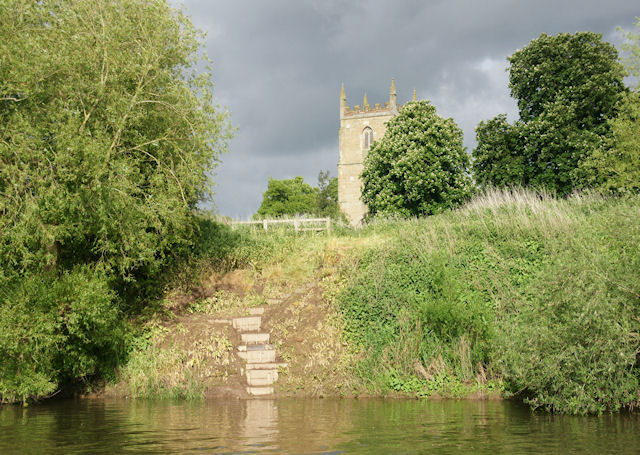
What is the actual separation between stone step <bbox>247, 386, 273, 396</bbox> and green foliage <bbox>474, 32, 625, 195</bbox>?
23896 millimetres

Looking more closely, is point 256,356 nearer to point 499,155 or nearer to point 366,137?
point 499,155

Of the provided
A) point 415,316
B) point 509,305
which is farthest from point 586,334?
point 415,316

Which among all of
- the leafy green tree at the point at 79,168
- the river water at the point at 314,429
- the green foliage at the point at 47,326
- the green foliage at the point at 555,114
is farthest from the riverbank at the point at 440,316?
the green foliage at the point at 555,114

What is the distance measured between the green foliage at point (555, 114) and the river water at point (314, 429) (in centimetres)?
2390

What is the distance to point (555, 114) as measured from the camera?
3406 cm

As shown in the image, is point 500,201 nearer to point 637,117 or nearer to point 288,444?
point 637,117

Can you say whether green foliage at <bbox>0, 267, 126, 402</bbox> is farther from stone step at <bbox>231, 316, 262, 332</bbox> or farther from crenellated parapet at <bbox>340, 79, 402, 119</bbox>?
crenellated parapet at <bbox>340, 79, 402, 119</bbox>

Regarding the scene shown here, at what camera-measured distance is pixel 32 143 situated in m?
13.8

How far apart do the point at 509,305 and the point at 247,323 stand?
7.78 meters

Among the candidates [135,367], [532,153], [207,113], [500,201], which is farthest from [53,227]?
[532,153]

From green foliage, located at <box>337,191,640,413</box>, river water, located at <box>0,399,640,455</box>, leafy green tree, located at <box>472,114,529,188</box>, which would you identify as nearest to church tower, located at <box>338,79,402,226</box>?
leafy green tree, located at <box>472,114,529,188</box>

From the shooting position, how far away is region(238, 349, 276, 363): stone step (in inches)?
627

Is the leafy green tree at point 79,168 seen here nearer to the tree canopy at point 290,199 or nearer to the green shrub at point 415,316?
the green shrub at point 415,316

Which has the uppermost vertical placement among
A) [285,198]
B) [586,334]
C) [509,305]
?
[285,198]
